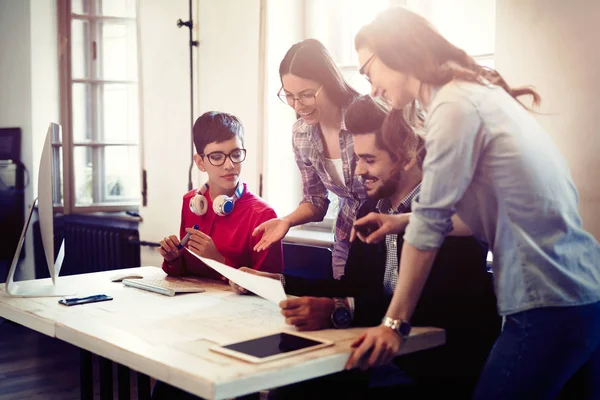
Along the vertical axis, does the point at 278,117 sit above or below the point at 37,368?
above

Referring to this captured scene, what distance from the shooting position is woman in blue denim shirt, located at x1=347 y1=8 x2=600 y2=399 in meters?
1.48

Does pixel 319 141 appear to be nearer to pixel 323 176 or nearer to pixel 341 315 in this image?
pixel 323 176

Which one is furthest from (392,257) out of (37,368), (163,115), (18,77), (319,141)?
(18,77)

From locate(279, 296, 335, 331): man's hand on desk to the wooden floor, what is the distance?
206 cm

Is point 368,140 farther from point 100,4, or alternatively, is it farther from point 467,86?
point 100,4

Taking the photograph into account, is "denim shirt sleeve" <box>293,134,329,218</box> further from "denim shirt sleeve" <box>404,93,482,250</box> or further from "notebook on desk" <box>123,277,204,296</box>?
"denim shirt sleeve" <box>404,93,482,250</box>

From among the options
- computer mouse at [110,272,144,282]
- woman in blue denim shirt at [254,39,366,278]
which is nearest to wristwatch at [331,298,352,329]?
woman in blue denim shirt at [254,39,366,278]

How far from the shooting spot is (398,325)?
156cm

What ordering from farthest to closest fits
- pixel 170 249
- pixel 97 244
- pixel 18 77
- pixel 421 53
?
1. pixel 18 77
2. pixel 97 244
3. pixel 170 249
4. pixel 421 53

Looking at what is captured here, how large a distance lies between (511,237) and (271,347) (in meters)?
0.58

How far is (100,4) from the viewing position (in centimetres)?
479

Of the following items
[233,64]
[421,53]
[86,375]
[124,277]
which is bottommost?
[86,375]

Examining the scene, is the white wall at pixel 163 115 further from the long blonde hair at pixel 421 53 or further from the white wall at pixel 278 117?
the long blonde hair at pixel 421 53

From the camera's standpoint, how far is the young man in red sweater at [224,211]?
98.7 inches
